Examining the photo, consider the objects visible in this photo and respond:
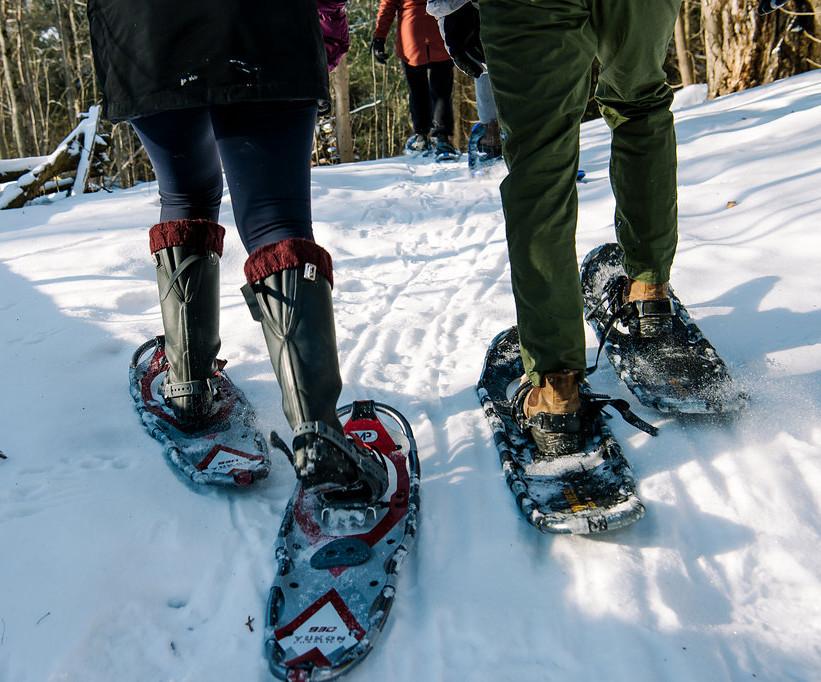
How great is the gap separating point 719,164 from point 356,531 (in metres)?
3.70

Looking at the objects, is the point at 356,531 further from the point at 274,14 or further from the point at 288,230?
the point at 274,14

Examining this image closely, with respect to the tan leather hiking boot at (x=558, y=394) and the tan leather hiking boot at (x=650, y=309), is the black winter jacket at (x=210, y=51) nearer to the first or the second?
the tan leather hiking boot at (x=558, y=394)

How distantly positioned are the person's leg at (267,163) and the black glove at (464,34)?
102 centimetres

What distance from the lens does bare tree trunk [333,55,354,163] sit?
1105 centimetres

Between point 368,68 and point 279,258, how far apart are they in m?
20.7

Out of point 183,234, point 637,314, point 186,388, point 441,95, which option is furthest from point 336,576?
point 441,95

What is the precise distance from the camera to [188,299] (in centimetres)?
168

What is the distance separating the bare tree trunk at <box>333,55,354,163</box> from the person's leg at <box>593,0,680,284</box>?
1007 cm

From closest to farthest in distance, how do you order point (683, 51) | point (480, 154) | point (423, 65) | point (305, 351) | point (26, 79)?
1. point (305, 351)
2. point (480, 154)
3. point (423, 65)
4. point (683, 51)
5. point (26, 79)

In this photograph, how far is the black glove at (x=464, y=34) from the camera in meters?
2.12

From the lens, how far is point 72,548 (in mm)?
1375

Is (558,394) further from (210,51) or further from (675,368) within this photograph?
(210,51)

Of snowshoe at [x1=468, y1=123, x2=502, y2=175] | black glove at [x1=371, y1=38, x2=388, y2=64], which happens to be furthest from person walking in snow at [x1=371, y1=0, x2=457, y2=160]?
snowshoe at [x1=468, y1=123, x2=502, y2=175]

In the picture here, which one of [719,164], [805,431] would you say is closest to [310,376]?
[805,431]
